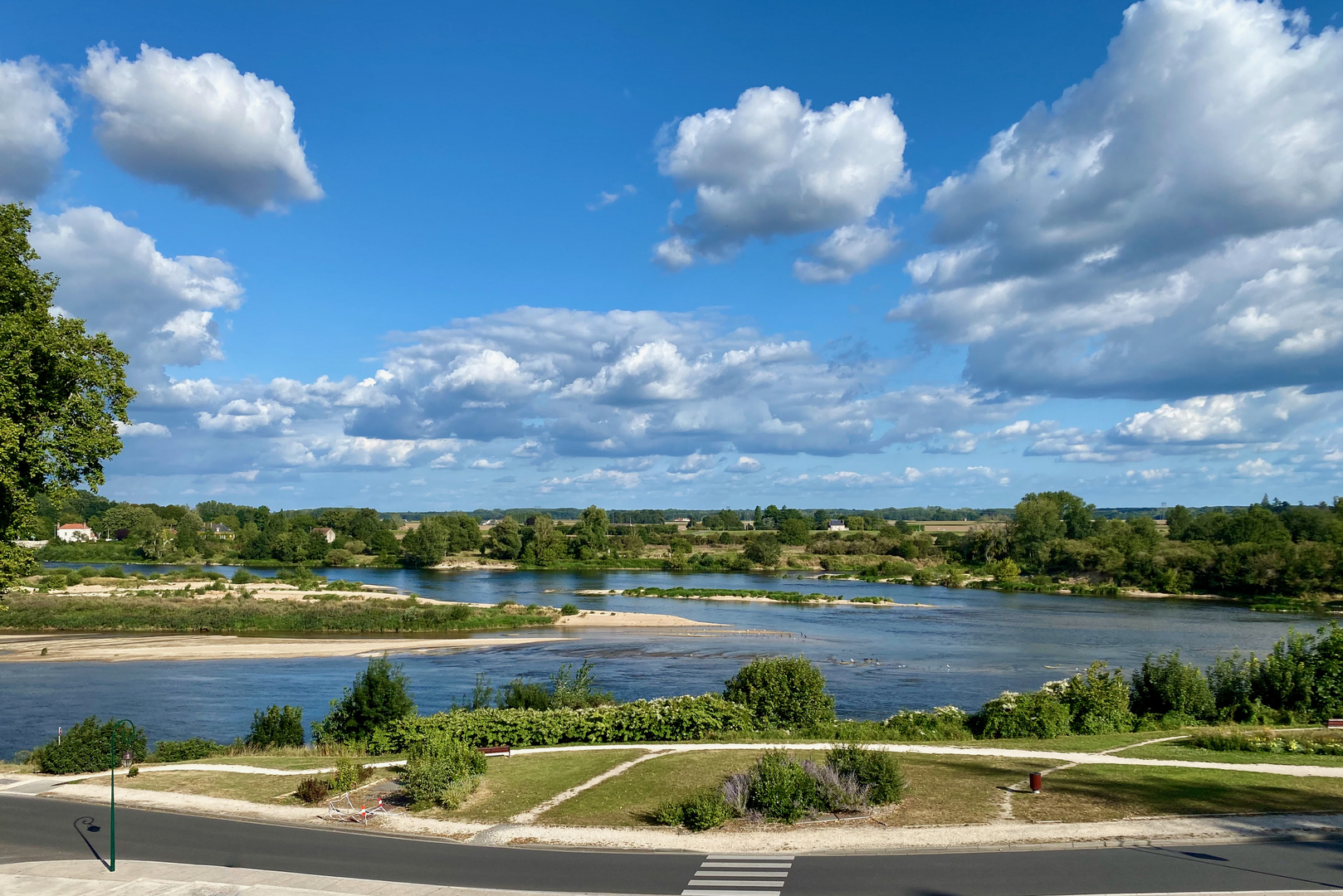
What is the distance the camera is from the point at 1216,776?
1761 cm

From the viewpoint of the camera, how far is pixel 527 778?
19.4 meters

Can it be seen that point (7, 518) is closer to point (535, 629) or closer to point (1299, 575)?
point (535, 629)

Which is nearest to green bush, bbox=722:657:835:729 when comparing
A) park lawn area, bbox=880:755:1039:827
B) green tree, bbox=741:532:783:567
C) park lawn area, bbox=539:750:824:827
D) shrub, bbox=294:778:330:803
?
park lawn area, bbox=539:750:824:827

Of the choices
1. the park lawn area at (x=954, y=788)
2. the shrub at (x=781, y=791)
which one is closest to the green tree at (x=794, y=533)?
the park lawn area at (x=954, y=788)

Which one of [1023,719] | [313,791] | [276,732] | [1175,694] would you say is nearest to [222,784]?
[313,791]

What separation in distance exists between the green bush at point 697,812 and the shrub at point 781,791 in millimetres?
619

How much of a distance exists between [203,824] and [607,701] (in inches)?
667

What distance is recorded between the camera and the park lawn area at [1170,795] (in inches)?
596

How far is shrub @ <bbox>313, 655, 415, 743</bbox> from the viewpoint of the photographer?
28.2m

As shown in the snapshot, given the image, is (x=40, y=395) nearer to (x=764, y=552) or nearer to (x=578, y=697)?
(x=578, y=697)

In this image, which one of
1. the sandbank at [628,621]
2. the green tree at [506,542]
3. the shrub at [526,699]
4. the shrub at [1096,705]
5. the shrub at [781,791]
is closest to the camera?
the shrub at [781,791]

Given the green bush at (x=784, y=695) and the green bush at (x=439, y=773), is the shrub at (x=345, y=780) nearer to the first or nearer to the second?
the green bush at (x=439, y=773)

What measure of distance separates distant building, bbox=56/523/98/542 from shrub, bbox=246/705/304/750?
14577 cm

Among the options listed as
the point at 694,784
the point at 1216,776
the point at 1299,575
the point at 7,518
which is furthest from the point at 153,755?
the point at 1299,575
